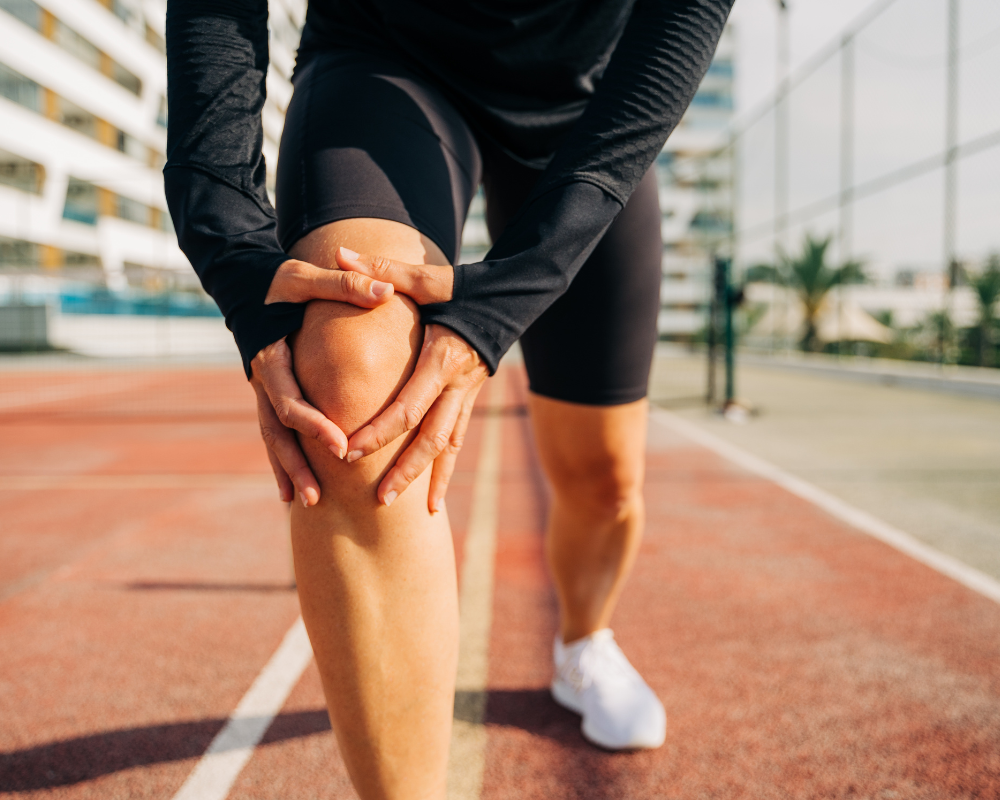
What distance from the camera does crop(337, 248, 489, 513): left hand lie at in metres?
0.85

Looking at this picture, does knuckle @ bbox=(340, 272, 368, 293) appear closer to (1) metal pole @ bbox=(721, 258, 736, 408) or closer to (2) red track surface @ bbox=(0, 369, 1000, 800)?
(2) red track surface @ bbox=(0, 369, 1000, 800)

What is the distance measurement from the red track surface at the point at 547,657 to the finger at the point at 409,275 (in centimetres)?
110

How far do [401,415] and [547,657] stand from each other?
1.47 metres

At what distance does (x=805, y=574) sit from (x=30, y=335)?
2312cm

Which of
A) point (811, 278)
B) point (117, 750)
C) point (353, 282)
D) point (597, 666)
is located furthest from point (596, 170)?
point (811, 278)

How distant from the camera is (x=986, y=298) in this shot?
9977 mm

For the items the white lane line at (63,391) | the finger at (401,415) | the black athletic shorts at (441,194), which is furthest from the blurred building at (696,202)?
the white lane line at (63,391)

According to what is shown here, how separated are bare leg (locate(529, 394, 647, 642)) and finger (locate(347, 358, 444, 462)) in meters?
0.75

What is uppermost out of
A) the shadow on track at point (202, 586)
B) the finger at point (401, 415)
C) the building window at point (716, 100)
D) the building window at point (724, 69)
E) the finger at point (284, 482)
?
the building window at point (724, 69)

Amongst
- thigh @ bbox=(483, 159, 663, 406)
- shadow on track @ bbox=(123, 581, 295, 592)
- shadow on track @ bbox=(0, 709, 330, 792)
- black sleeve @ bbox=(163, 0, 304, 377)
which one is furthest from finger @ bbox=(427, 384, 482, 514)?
shadow on track @ bbox=(123, 581, 295, 592)

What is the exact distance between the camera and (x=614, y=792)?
1.46 meters

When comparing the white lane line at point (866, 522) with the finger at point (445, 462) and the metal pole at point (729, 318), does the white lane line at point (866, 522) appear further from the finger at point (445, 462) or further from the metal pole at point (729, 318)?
the metal pole at point (729, 318)

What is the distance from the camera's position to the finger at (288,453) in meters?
0.88

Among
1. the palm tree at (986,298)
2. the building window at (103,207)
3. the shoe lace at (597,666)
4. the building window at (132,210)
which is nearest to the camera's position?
the shoe lace at (597,666)
